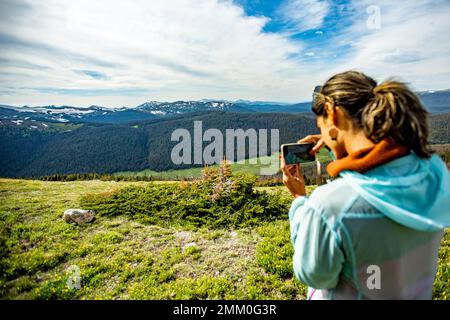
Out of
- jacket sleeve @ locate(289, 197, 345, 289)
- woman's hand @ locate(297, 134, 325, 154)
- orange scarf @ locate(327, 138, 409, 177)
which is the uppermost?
woman's hand @ locate(297, 134, 325, 154)

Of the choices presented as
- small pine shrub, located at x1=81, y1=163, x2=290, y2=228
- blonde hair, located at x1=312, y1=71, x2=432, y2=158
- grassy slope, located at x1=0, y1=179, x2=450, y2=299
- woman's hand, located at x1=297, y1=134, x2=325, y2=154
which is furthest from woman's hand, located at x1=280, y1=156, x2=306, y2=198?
A: small pine shrub, located at x1=81, y1=163, x2=290, y2=228

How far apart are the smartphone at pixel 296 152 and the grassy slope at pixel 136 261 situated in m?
3.79

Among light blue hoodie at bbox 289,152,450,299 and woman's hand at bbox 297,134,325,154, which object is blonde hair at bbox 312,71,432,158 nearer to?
light blue hoodie at bbox 289,152,450,299

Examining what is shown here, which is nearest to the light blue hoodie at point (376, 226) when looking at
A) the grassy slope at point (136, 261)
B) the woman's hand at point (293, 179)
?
the woman's hand at point (293, 179)

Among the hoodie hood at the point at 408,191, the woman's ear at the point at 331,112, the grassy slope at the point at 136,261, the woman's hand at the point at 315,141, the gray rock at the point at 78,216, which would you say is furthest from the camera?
the gray rock at the point at 78,216

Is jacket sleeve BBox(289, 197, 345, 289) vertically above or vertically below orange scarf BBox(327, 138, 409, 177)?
below

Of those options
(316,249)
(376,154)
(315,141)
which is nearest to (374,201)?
(376,154)

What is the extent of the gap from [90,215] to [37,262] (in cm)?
355

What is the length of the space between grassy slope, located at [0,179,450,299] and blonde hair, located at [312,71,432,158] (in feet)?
14.6

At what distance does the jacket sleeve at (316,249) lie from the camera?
1.79 m

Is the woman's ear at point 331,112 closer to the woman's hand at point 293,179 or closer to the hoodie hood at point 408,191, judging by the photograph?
the hoodie hood at point 408,191

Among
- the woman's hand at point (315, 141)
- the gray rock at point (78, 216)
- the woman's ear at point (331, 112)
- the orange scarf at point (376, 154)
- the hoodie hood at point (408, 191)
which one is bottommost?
the gray rock at point (78, 216)

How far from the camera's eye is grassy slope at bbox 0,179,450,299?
5.66 meters
